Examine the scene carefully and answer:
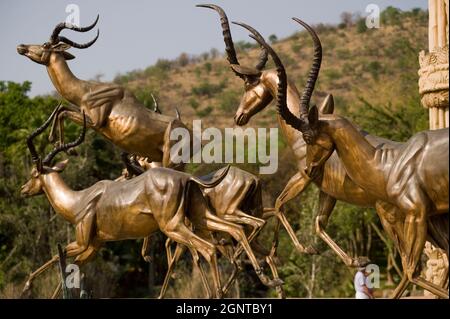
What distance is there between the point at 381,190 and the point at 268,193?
22.5 meters

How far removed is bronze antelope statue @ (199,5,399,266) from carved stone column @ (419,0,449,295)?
2663 millimetres

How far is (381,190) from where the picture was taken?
369 inches

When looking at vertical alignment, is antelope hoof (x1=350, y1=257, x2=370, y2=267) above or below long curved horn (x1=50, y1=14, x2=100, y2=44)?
below

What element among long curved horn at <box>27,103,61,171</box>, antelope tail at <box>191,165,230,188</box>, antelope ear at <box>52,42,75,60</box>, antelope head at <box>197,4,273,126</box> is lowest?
antelope tail at <box>191,165,230,188</box>

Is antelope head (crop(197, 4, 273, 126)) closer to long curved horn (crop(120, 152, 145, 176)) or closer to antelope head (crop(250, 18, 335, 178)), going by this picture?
antelope head (crop(250, 18, 335, 178))

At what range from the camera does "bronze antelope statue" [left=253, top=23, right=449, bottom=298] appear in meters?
8.84

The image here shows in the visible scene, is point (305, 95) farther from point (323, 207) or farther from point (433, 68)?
point (433, 68)

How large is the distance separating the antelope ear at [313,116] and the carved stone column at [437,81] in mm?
4438

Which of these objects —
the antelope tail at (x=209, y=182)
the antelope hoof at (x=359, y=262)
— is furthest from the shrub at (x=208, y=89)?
the antelope tail at (x=209, y=182)

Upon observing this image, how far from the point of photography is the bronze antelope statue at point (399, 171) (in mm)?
8844

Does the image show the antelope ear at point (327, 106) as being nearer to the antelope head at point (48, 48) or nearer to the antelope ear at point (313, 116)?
the antelope ear at point (313, 116)

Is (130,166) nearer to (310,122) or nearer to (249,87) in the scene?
(249,87)

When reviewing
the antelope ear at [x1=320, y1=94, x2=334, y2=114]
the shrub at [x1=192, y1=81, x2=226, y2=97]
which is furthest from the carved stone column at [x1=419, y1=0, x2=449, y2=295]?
the shrub at [x1=192, y1=81, x2=226, y2=97]
